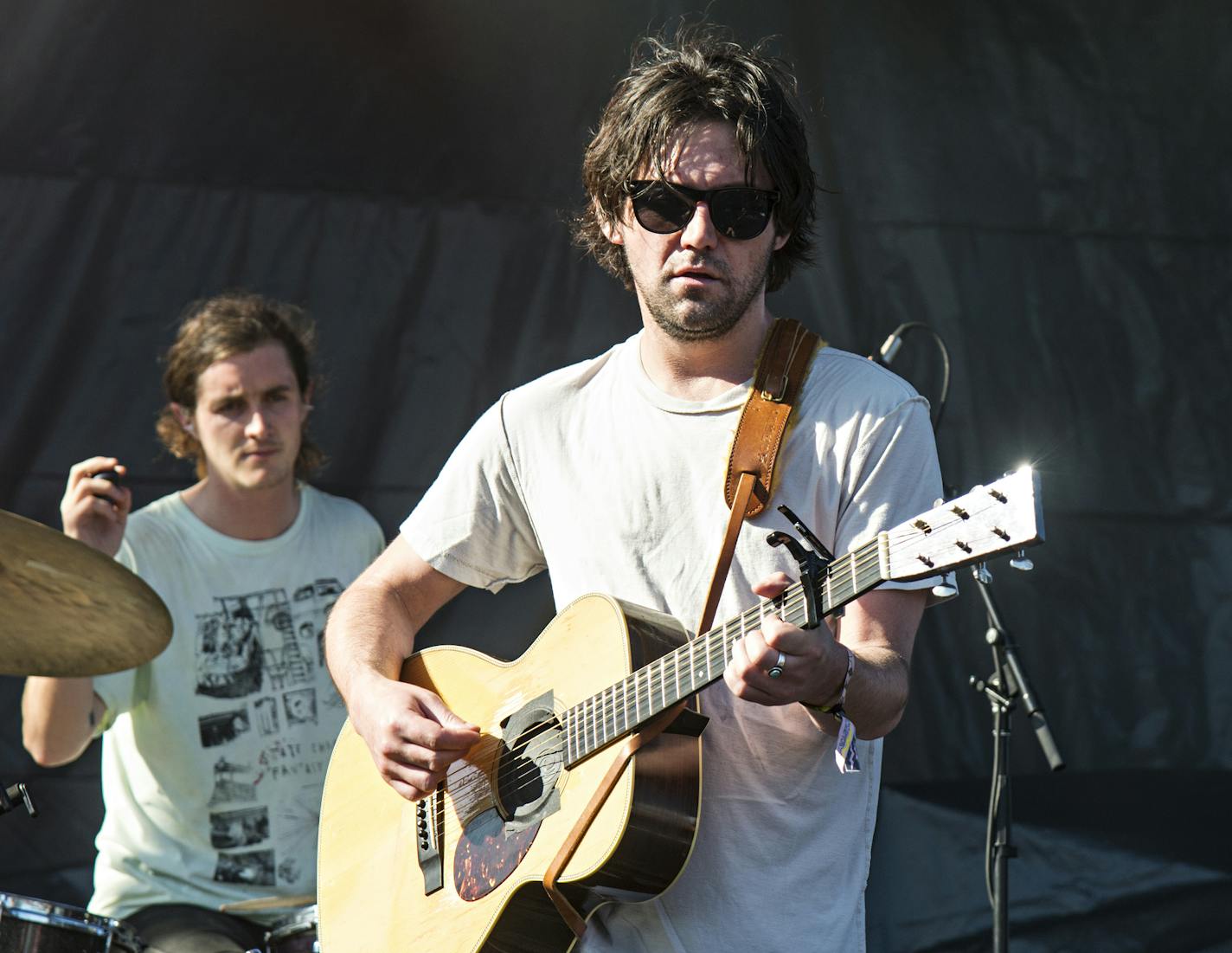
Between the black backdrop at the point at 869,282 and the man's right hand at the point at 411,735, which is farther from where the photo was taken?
the black backdrop at the point at 869,282

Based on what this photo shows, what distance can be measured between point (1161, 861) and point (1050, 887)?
0.97 ft

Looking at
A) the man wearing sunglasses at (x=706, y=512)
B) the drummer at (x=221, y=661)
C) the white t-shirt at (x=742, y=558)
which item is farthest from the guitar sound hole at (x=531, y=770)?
the drummer at (x=221, y=661)

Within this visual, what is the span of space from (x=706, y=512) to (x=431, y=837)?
79 cm

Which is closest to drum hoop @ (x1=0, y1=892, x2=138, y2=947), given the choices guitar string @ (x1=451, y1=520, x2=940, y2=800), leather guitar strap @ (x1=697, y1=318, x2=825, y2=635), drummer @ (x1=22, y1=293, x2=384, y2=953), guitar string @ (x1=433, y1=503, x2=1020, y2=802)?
drummer @ (x1=22, y1=293, x2=384, y2=953)

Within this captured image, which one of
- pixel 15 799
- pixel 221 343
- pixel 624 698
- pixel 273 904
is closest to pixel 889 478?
pixel 624 698

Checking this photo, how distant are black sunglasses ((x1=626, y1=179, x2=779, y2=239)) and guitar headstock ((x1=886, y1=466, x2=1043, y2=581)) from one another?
2.35 ft

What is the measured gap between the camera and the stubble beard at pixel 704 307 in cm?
241

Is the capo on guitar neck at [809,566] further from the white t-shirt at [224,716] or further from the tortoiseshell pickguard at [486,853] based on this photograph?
the white t-shirt at [224,716]

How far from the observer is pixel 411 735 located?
2559 millimetres

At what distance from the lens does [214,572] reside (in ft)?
13.1

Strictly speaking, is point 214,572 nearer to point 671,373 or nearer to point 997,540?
point 671,373

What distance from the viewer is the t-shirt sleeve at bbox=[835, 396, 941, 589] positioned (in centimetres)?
223

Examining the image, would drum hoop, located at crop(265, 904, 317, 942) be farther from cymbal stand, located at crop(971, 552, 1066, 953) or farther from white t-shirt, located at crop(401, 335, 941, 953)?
cymbal stand, located at crop(971, 552, 1066, 953)

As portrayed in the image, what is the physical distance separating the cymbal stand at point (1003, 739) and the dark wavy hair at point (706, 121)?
3.61 ft
